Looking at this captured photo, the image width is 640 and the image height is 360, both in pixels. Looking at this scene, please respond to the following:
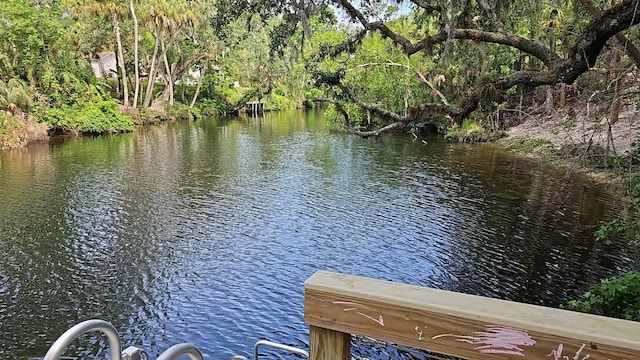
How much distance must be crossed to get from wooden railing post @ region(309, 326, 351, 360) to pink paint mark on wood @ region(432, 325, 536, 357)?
0.90 feet

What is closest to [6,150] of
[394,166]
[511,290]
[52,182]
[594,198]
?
[52,182]

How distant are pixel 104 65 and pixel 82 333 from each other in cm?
5020

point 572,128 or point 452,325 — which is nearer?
point 452,325

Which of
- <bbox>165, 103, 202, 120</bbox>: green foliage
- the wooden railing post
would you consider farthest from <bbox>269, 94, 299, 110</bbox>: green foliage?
the wooden railing post

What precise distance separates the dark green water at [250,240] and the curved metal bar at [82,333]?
4.65m

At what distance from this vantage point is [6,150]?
67.1ft

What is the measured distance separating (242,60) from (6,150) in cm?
2777

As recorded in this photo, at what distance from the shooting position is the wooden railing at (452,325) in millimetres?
971

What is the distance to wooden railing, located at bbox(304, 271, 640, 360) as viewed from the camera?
971 mm

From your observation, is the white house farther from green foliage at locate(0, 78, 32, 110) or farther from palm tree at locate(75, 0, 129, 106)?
green foliage at locate(0, 78, 32, 110)

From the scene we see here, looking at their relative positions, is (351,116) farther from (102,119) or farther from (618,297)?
(618,297)

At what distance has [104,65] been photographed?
4600 centimetres

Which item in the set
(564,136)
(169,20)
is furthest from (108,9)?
(564,136)

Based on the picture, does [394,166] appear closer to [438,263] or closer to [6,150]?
[438,263]
